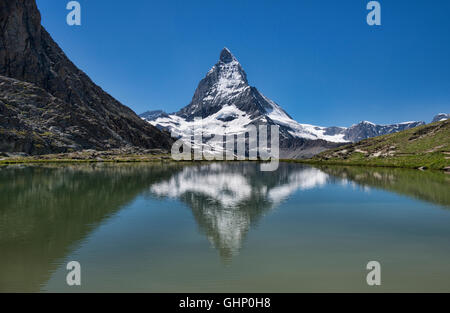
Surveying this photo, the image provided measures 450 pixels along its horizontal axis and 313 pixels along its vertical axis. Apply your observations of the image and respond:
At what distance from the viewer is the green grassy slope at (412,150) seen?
126m

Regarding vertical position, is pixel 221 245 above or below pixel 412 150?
below

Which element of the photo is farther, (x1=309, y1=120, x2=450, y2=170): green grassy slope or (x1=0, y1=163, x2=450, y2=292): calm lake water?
(x1=309, y1=120, x2=450, y2=170): green grassy slope

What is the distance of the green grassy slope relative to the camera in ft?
414

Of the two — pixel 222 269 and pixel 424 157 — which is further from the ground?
pixel 424 157

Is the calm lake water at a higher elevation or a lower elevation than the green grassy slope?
lower

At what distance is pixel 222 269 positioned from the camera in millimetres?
18062

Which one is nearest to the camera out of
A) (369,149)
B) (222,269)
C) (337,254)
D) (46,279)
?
(46,279)

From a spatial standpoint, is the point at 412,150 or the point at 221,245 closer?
the point at 221,245

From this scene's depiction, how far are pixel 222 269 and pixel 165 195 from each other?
109ft

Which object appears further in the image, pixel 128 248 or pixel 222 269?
Answer: pixel 128 248

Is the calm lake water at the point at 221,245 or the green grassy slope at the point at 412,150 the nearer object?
the calm lake water at the point at 221,245

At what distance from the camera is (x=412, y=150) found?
506 ft

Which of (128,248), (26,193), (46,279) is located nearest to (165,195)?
(26,193)
